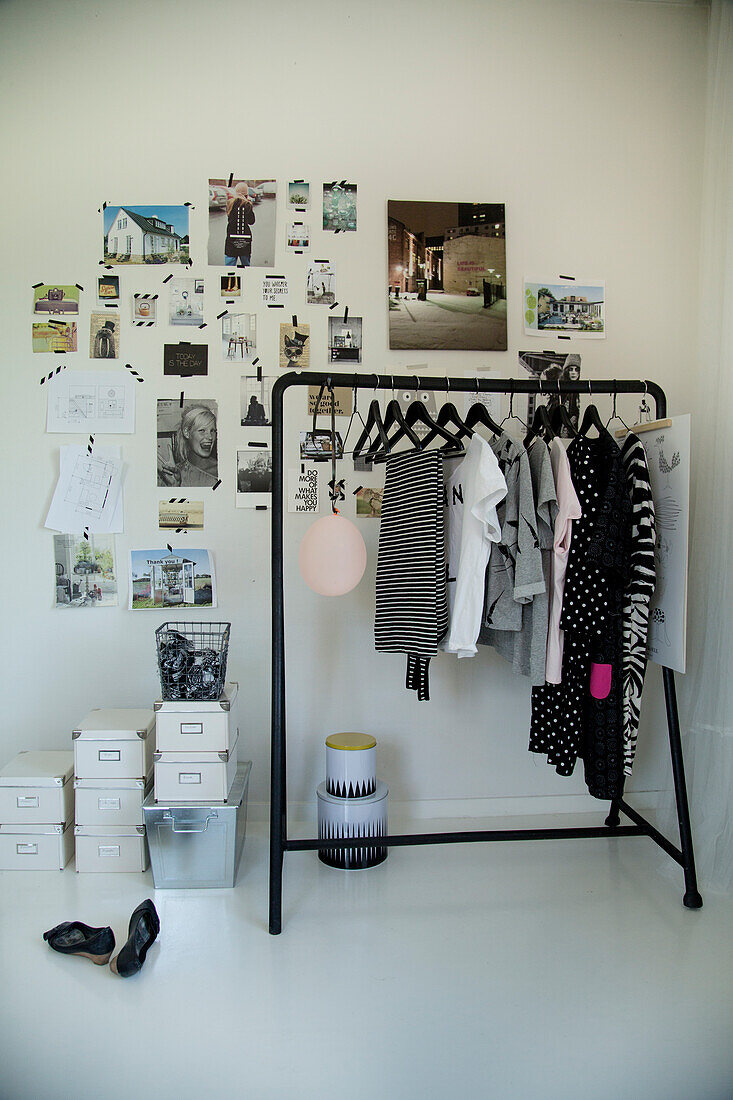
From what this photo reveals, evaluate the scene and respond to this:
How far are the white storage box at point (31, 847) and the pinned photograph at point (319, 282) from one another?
194cm

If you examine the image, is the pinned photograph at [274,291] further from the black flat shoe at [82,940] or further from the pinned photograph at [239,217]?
the black flat shoe at [82,940]

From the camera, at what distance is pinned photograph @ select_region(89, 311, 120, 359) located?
2.53 m

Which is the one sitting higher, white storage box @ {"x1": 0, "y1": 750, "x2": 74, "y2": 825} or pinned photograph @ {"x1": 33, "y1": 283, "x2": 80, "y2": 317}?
pinned photograph @ {"x1": 33, "y1": 283, "x2": 80, "y2": 317}

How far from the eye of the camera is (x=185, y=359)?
2.55 meters

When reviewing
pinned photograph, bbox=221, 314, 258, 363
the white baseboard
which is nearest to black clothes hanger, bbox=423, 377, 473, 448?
pinned photograph, bbox=221, 314, 258, 363

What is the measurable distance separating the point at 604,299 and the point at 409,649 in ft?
5.13

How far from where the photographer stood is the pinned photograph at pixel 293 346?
256 centimetres

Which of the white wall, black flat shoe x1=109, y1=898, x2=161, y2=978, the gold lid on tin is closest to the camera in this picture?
black flat shoe x1=109, y1=898, x2=161, y2=978

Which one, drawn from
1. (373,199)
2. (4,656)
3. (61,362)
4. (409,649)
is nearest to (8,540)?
(4,656)

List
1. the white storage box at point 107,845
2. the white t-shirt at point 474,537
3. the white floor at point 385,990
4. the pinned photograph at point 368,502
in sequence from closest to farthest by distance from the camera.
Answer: the white floor at point 385,990 → the white t-shirt at point 474,537 → the white storage box at point 107,845 → the pinned photograph at point 368,502

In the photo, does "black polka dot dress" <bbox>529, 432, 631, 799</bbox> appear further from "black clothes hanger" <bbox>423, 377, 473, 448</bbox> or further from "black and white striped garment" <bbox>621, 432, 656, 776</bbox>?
"black clothes hanger" <bbox>423, 377, 473, 448</bbox>

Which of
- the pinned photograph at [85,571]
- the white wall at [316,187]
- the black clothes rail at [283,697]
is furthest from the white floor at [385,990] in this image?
the pinned photograph at [85,571]

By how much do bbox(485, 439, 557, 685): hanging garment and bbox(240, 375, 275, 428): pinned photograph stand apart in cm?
98

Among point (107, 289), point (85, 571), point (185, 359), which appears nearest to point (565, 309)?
point (185, 359)
